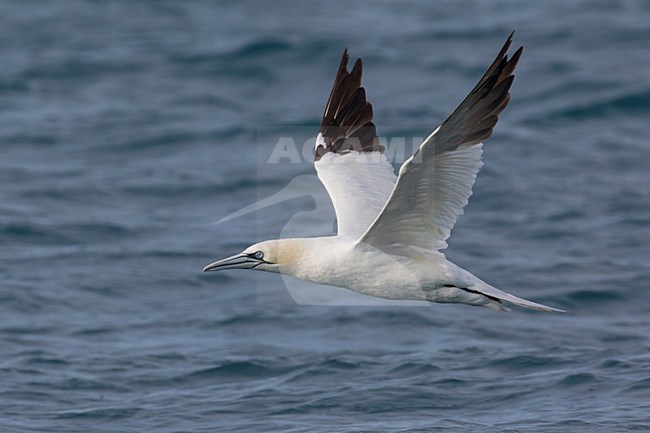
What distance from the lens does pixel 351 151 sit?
453 inches

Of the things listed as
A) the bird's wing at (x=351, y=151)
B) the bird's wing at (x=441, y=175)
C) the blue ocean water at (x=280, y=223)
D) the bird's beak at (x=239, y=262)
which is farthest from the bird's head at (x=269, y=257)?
the blue ocean water at (x=280, y=223)

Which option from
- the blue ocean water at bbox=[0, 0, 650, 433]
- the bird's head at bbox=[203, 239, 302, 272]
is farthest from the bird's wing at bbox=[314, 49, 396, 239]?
the blue ocean water at bbox=[0, 0, 650, 433]

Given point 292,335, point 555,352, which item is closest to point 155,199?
point 292,335

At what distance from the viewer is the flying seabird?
8969 millimetres

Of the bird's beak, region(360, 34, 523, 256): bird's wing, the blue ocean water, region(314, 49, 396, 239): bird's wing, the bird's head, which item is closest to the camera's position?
region(360, 34, 523, 256): bird's wing

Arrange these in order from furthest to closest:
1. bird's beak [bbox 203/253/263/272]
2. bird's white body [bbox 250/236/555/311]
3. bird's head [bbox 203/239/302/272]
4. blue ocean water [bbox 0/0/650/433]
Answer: blue ocean water [bbox 0/0/650/433]
bird's beak [bbox 203/253/263/272]
bird's head [bbox 203/239/302/272]
bird's white body [bbox 250/236/555/311]

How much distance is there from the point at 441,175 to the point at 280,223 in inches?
271

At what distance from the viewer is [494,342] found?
13.1 meters

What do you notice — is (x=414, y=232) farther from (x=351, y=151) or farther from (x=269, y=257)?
(x=351, y=151)

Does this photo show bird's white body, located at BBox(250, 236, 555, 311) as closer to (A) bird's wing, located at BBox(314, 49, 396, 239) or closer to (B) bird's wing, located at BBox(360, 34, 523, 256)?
(B) bird's wing, located at BBox(360, 34, 523, 256)

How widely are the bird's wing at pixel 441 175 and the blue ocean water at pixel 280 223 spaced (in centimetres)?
217

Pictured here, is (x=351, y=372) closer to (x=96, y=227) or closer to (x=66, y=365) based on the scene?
(x=66, y=365)

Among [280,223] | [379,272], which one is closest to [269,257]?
[379,272]

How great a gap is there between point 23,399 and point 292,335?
2879 millimetres
